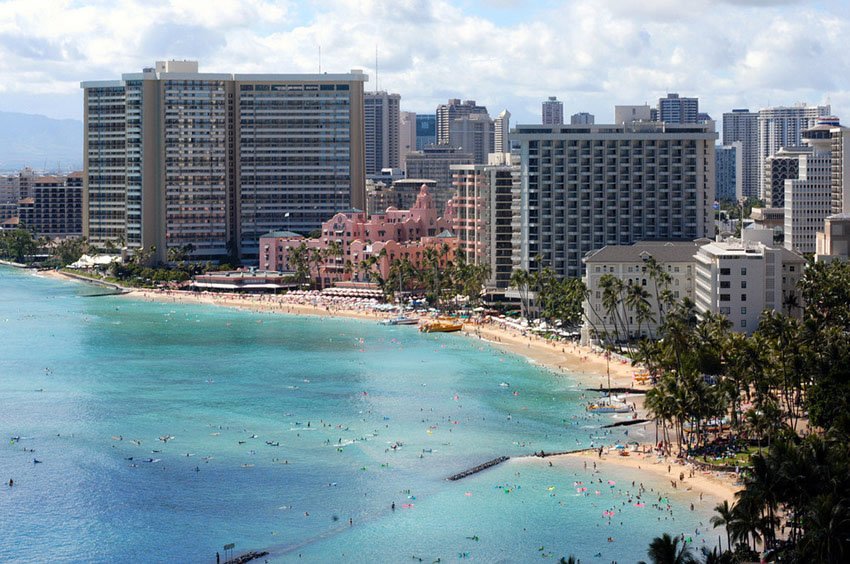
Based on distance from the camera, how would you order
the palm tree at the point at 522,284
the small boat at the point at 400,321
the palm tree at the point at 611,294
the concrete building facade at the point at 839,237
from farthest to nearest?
the small boat at the point at 400,321 → the palm tree at the point at 522,284 → the concrete building facade at the point at 839,237 → the palm tree at the point at 611,294

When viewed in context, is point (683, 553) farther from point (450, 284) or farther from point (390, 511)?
point (450, 284)

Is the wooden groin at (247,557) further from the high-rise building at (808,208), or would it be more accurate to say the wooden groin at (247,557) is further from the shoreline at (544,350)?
the high-rise building at (808,208)

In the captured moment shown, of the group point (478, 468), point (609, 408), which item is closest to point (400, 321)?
point (609, 408)

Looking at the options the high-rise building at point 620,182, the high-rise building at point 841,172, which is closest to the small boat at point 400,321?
the high-rise building at point 620,182

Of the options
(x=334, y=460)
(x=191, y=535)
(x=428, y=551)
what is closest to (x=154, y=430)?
(x=334, y=460)

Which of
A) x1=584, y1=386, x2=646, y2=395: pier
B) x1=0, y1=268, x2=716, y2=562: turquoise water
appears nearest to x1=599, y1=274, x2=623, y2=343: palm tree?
x1=0, y1=268, x2=716, y2=562: turquoise water

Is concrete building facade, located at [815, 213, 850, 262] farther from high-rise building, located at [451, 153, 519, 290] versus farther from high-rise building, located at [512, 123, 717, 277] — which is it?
high-rise building, located at [451, 153, 519, 290]
